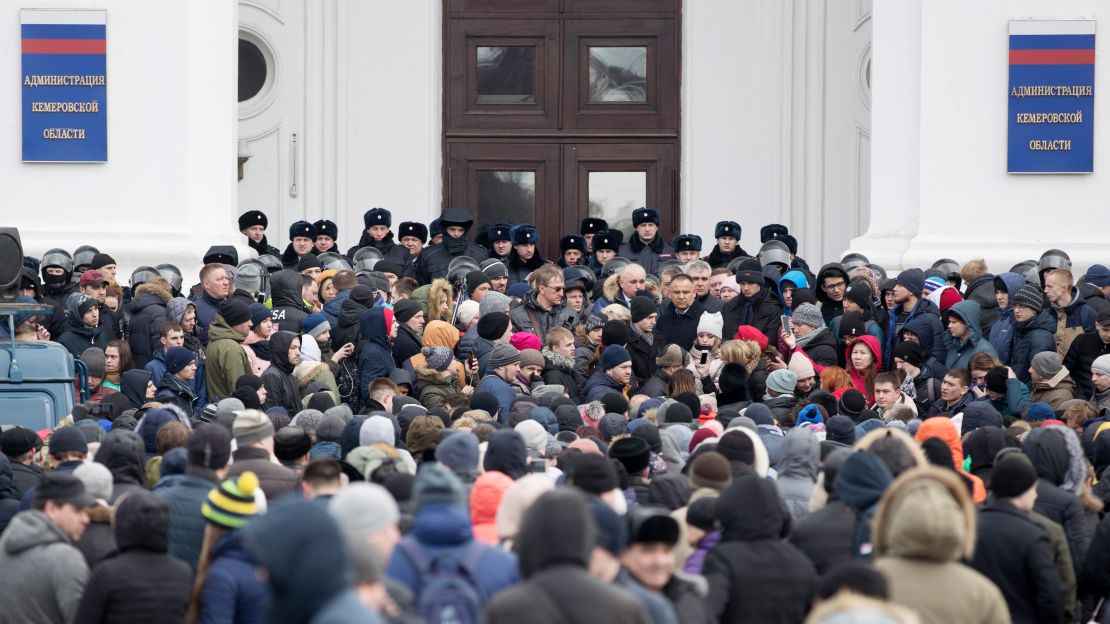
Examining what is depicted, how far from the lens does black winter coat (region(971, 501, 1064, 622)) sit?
7.03 meters

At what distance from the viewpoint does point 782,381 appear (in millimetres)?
11516

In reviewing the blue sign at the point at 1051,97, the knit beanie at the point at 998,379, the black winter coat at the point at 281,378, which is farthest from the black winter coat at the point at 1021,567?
the blue sign at the point at 1051,97

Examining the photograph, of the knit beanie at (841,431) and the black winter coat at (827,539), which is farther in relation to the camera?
the knit beanie at (841,431)

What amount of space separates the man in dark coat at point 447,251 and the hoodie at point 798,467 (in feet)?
25.8

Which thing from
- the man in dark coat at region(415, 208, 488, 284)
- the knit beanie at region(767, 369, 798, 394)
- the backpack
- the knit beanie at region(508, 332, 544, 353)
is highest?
the man in dark coat at region(415, 208, 488, 284)

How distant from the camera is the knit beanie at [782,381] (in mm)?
11516

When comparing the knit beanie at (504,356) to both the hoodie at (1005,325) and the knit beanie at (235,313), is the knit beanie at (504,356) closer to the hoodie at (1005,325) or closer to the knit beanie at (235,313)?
the knit beanie at (235,313)

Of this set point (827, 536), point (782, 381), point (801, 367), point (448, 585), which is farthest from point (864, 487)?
point (801, 367)

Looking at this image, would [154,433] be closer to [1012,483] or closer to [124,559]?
[124,559]

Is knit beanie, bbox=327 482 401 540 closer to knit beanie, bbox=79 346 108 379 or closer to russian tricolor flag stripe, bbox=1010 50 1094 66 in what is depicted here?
knit beanie, bbox=79 346 108 379

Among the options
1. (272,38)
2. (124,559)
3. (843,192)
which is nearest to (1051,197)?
(843,192)

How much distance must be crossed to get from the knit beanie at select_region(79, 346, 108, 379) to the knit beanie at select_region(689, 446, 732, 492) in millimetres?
5613

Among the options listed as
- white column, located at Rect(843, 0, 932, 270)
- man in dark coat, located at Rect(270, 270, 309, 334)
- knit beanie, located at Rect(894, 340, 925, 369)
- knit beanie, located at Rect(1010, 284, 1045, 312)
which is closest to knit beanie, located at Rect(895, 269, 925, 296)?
knit beanie, located at Rect(1010, 284, 1045, 312)

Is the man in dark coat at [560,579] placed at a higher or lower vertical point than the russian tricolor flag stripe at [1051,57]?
lower
